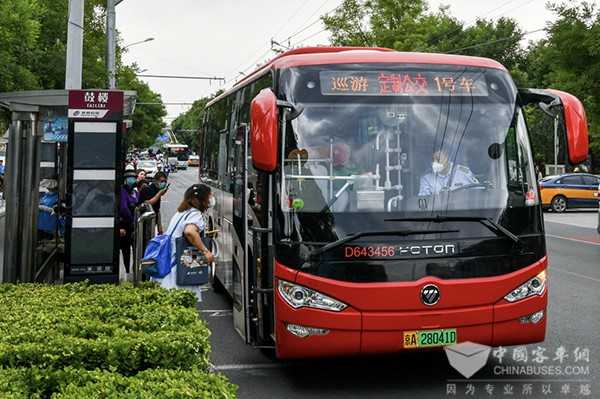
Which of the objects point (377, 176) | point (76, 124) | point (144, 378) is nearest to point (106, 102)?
point (76, 124)

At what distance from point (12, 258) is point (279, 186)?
429cm

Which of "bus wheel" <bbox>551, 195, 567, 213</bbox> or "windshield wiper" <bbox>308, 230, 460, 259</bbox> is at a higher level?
"windshield wiper" <bbox>308, 230, 460, 259</bbox>

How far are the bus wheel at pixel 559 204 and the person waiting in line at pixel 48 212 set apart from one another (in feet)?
76.9

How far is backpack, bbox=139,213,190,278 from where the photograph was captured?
805 centimetres

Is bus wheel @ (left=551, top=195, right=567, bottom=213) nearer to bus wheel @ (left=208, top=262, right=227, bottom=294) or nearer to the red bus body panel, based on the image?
bus wheel @ (left=208, top=262, right=227, bottom=294)

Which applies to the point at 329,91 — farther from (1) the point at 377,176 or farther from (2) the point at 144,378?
(2) the point at 144,378

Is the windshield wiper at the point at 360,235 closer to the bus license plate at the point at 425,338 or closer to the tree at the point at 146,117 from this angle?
the bus license plate at the point at 425,338

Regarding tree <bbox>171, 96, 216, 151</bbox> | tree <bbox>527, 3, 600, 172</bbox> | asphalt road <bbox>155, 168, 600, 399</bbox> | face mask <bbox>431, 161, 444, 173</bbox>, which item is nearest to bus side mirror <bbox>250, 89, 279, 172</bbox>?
face mask <bbox>431, 161, 444, 173</bbox>

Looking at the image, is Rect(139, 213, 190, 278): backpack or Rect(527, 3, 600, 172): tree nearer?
Rect(139, 213, 190, 278): backpack

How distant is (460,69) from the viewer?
23.7ft

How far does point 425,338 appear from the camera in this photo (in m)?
6.39

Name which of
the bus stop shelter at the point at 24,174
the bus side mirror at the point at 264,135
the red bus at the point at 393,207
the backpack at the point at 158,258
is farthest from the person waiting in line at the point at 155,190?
the bus side mirror at the point at 264,135

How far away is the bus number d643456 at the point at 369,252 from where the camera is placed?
252 inches

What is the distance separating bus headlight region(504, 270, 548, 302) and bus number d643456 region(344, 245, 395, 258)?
110 cm
